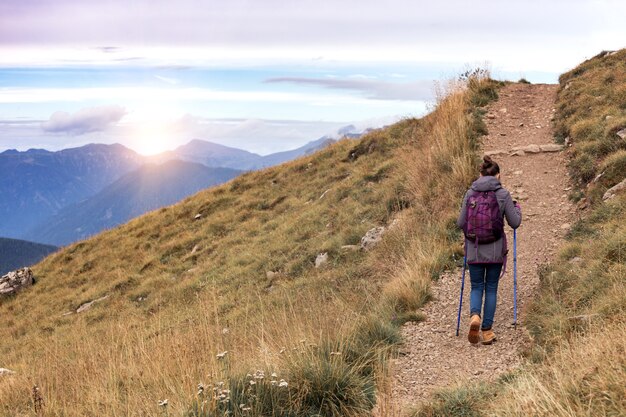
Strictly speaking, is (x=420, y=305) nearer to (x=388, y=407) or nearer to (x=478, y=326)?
(x=478, y=326)

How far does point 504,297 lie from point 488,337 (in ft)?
5.14

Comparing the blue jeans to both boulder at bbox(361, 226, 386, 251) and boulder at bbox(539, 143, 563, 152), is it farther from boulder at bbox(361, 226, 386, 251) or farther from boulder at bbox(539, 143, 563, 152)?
boulder at bbox(539, 143, 563, 152)

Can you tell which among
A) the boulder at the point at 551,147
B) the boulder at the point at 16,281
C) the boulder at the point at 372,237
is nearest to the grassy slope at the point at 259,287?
the boulder at the point at 372,237

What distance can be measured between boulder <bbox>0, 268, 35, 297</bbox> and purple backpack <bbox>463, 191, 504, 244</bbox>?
22439mm

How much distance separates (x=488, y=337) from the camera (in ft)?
22.3

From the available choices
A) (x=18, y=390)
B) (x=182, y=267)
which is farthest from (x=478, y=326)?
(x=182, y=267)

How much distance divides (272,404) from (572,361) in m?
2.70

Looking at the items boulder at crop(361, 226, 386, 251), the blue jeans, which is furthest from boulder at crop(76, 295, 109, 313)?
the blue jeans

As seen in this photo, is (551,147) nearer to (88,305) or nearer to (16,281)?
(88,305)

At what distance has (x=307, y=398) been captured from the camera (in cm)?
511

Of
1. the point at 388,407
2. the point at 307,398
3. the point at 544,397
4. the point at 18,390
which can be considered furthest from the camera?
the point at 18,390

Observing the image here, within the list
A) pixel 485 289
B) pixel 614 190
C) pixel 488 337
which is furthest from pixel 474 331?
pixel 614 190

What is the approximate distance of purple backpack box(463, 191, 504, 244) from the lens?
6934mm

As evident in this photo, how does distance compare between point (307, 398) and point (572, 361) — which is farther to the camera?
point (307, 398)
